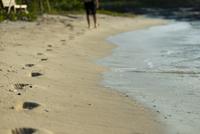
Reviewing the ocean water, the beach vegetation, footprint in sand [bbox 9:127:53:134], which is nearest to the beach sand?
footprint in sand [bbox 9:127:53:134]

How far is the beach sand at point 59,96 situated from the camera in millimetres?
5855

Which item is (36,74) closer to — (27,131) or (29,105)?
(29,105)

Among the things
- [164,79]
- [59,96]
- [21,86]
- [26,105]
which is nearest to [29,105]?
[26,105]

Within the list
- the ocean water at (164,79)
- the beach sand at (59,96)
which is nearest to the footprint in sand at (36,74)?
the beach sand at (59,96)

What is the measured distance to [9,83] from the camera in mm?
7793

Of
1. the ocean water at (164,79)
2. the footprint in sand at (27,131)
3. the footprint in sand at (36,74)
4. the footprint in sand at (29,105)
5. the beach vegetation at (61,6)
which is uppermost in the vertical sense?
the footprint in sand at (27,131)

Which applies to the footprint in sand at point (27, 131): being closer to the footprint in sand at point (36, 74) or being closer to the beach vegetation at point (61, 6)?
the footprint in sand at point (36, 74)

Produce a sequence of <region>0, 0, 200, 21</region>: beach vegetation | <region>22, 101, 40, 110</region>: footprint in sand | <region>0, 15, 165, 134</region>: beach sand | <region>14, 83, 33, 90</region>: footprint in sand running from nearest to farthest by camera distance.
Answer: <region>0, 15, 165, 134</region>: beach sand → <region>22, 101, 40, 110</region>: footprint in sand → <region>14, 83, 33, 90</region>: footprint in sand → <region>0, 0, 200, 21</region>: beach vegetation

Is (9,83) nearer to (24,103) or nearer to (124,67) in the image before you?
(24,103)

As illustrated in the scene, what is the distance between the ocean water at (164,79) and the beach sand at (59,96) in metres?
0.24

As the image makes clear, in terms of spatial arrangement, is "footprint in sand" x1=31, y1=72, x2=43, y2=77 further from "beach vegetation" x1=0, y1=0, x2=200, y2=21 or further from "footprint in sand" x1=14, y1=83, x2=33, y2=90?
"beach vegetation" x1=0, y1=0, x2=200, y2=21

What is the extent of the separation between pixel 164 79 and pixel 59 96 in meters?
2.74

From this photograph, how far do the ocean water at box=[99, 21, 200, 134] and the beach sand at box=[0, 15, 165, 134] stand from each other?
0.79 ft

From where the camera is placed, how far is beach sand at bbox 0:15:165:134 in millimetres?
5855
